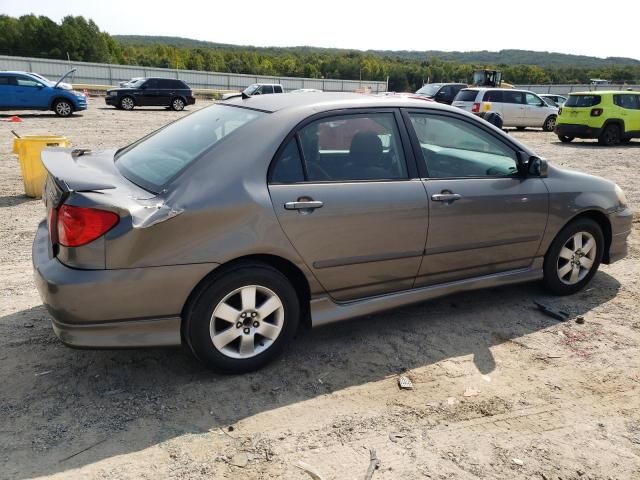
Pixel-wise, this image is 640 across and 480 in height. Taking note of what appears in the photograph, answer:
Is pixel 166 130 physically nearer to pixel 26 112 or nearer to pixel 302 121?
pixel 302 121

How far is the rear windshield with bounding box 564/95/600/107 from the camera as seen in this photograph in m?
16.3

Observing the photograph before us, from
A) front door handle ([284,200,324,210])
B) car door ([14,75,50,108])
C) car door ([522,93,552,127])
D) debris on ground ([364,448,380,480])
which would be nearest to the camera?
debris on ground ([364,448,380,480])

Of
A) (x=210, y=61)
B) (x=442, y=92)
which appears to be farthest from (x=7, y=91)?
(x=210, y=61)

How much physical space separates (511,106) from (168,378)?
64.0 feet

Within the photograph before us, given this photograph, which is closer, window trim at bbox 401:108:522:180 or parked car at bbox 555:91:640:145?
window trim at bbox 401:108:522:180

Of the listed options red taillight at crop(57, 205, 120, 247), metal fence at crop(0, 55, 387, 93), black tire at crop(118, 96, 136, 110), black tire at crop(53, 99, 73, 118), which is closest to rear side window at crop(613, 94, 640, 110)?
red taillight at crop(57, 205, 120, 247)

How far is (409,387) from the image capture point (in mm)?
3260

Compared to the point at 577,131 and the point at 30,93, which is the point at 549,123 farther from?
the point at 30,93

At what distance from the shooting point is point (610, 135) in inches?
647

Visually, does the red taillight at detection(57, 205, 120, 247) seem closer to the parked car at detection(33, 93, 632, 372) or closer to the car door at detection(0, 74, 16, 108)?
the parked car at detection(33, 93, 632, 372)

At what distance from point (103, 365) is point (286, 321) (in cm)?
118

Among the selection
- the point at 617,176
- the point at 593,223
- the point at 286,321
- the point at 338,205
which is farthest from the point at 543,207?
the point at 617,176

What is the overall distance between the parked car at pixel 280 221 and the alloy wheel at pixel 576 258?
0.26 m

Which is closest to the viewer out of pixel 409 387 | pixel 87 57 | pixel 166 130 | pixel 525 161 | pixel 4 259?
pixel 409 387
